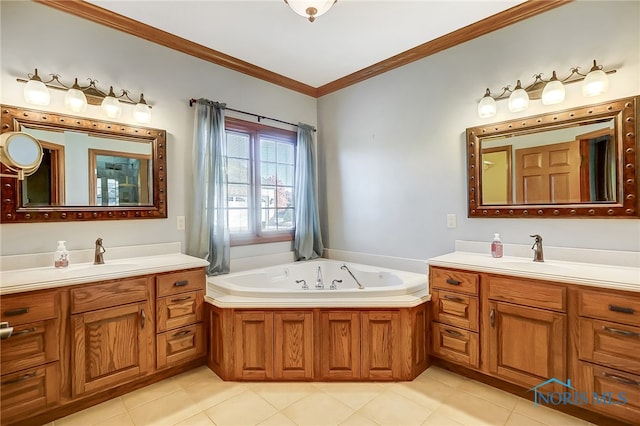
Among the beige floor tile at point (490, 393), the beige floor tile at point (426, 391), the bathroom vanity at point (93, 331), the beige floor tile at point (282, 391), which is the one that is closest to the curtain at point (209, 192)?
the bathroom vanity at point (93, 331)

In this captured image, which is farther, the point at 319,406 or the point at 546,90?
the point at 546,90

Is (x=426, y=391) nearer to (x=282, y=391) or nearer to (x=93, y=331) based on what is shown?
(x=282, y=391)

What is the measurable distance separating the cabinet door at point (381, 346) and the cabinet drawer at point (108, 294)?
62.1 inches

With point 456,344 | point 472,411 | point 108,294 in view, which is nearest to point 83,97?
point 108,294

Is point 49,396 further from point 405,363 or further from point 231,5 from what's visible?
point 231,5

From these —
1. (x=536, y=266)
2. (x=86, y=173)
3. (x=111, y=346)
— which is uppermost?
(x=86, y=173)

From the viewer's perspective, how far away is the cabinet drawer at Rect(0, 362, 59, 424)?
1655mm

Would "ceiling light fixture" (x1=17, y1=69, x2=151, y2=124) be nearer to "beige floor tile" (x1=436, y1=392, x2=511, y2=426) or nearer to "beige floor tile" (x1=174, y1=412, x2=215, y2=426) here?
"beige floor tile" (x1=174, y1=412, x2=215, y2=426)

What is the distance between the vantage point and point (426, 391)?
214 cm

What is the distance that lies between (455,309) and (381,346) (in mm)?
613

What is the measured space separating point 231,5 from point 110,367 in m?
2.64

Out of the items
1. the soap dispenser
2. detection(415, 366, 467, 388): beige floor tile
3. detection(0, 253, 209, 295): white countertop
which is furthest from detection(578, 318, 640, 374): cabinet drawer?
detection(0, 253, 209, 295): white countertop

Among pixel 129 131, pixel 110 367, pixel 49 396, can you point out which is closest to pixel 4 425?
pixel 49 396

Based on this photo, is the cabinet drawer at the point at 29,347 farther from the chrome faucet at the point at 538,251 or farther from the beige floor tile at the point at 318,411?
the chrome faucet at the point at 538,251
